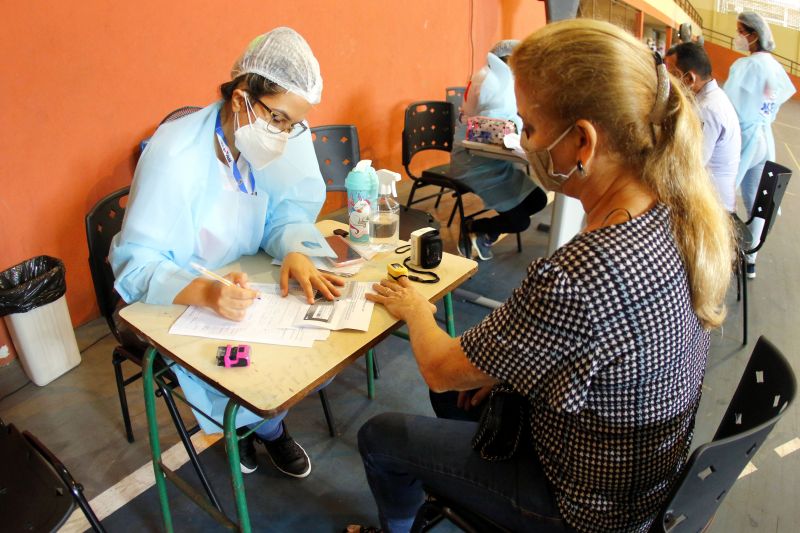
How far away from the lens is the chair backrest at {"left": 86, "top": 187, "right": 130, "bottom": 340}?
1.53 meters

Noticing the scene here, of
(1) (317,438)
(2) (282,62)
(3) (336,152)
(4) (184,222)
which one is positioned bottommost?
(1) (317,438)

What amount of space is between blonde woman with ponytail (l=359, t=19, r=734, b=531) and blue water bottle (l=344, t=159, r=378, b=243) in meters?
0.67

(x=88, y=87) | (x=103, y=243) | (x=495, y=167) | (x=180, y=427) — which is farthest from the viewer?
(x=495, y=167)

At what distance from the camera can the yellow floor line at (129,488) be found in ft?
5.36

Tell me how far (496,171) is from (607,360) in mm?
2396

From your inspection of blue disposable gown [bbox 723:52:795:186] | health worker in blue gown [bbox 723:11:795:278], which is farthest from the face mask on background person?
Result: blue disposable gown [bbox 723:52:795:186]

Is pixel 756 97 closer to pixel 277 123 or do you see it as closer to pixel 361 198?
pixel 361 198

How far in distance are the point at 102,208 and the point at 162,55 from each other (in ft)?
4.13

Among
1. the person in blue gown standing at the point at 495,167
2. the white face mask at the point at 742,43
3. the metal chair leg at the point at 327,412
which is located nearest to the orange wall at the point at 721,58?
the white face mask at the point at 742,43

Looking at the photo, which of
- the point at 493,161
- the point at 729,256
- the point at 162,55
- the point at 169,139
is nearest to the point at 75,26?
the point at 162,55

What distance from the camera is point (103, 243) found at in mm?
1579

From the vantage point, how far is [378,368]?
7.66 feet

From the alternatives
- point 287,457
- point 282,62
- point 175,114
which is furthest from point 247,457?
point 175,114

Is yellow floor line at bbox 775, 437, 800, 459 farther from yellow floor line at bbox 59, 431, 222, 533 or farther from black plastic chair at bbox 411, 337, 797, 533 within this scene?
yellow floor line at bbox 59, 431, 222, 533
